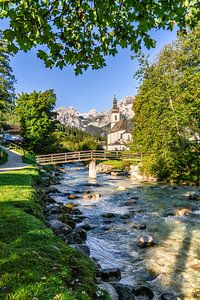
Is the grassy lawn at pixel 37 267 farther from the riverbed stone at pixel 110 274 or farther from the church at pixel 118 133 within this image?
the church at pixel 118 133

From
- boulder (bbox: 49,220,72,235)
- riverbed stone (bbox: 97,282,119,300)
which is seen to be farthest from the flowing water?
riverbed stone (bbox: 97,282,119,300)

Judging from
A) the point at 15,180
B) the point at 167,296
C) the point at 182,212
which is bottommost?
the point at 167,296

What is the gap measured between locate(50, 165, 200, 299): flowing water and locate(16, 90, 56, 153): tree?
83.8 ft

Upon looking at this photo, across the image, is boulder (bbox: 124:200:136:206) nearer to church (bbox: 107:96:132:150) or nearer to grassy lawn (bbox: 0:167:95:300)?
grassy lawn (bbox: 0:167:95:300)

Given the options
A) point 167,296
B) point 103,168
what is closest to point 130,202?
point 167,296

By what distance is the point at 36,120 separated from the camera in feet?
141

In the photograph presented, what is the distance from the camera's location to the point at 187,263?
810cm

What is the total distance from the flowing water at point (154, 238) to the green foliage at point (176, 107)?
7.46 metres

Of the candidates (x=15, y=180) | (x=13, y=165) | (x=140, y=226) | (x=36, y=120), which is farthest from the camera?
(x=36, y=120)

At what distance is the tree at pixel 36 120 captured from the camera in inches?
1676

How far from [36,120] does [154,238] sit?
35976mm

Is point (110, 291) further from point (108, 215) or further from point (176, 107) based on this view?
point (176, 107)

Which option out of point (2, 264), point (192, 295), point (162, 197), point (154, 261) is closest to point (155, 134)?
point (162, 197)

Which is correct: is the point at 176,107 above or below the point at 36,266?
above
